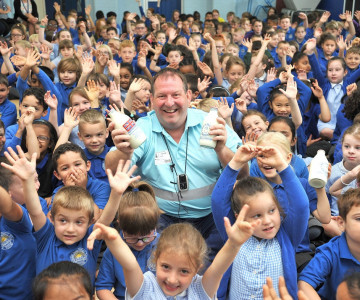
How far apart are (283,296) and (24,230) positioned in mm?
1314

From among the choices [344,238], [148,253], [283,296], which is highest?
[283,296]

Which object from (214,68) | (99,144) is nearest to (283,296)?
(99,144)

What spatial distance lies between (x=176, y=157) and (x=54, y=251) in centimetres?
86

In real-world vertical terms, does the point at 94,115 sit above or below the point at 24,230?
above

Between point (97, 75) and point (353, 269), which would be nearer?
point (353, 269)

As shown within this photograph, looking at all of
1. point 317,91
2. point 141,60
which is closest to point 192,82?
point 317,91

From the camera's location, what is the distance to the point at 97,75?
4.63 metres

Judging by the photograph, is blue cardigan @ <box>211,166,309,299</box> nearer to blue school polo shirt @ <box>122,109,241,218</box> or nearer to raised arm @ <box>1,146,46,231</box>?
blue school polo shirt @ <box>122,109,241,218</box>

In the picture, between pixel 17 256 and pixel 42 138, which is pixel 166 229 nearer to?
pixel 17 256

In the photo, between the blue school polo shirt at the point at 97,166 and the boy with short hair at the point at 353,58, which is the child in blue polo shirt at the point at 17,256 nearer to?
the blue school polo shirt at the point at 97,166

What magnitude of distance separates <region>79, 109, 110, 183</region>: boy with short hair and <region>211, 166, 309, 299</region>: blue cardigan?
4.40 feet

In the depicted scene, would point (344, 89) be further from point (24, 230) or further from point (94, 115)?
point (24, 230)

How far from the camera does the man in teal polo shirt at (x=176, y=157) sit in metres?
2.59

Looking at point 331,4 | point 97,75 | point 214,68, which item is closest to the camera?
point 97,75
